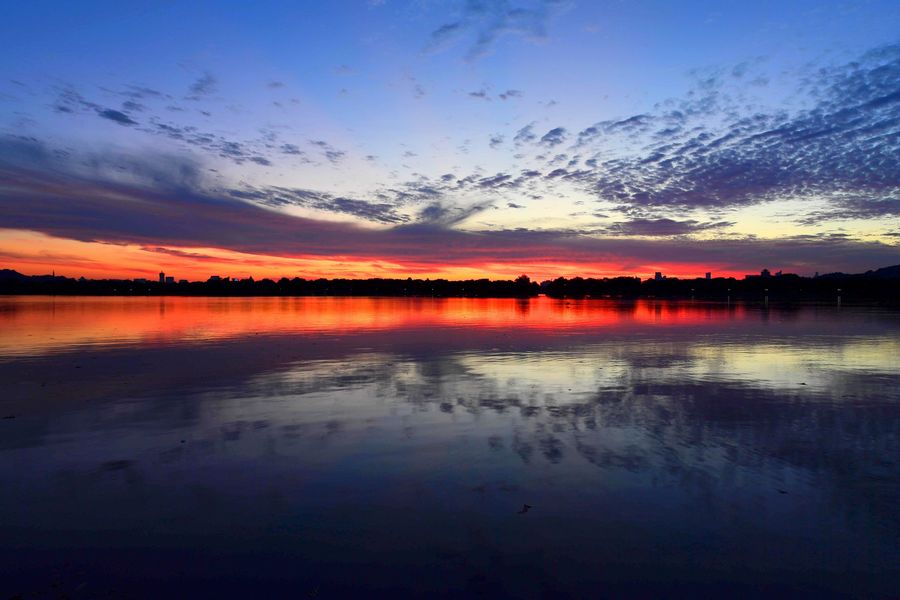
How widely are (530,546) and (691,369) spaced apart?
688 inches

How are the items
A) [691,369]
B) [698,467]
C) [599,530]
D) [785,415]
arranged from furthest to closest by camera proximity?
[691,369]
[785,415]
[698,467]
[599,530]

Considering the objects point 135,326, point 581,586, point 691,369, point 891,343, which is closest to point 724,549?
point 581,586

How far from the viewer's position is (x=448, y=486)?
29.5 feet

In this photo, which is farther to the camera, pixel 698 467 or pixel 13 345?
pixel 13 345

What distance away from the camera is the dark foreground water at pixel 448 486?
6340 millimetres

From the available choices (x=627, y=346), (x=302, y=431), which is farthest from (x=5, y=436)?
(x=627, y=346)

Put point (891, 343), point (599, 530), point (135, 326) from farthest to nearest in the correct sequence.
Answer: point (135, 326) → point (891, 343) → point (599, 530)

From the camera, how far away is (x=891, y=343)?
3206cm

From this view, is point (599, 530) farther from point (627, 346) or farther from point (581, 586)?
point (627, 346)

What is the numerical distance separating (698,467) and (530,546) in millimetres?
4668

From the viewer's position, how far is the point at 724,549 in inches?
273

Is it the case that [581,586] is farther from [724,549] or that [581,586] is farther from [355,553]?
[355,553]

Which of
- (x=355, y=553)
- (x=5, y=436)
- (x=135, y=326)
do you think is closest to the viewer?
(x=355, y=553)

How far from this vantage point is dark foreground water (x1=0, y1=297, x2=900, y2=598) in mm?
6340
